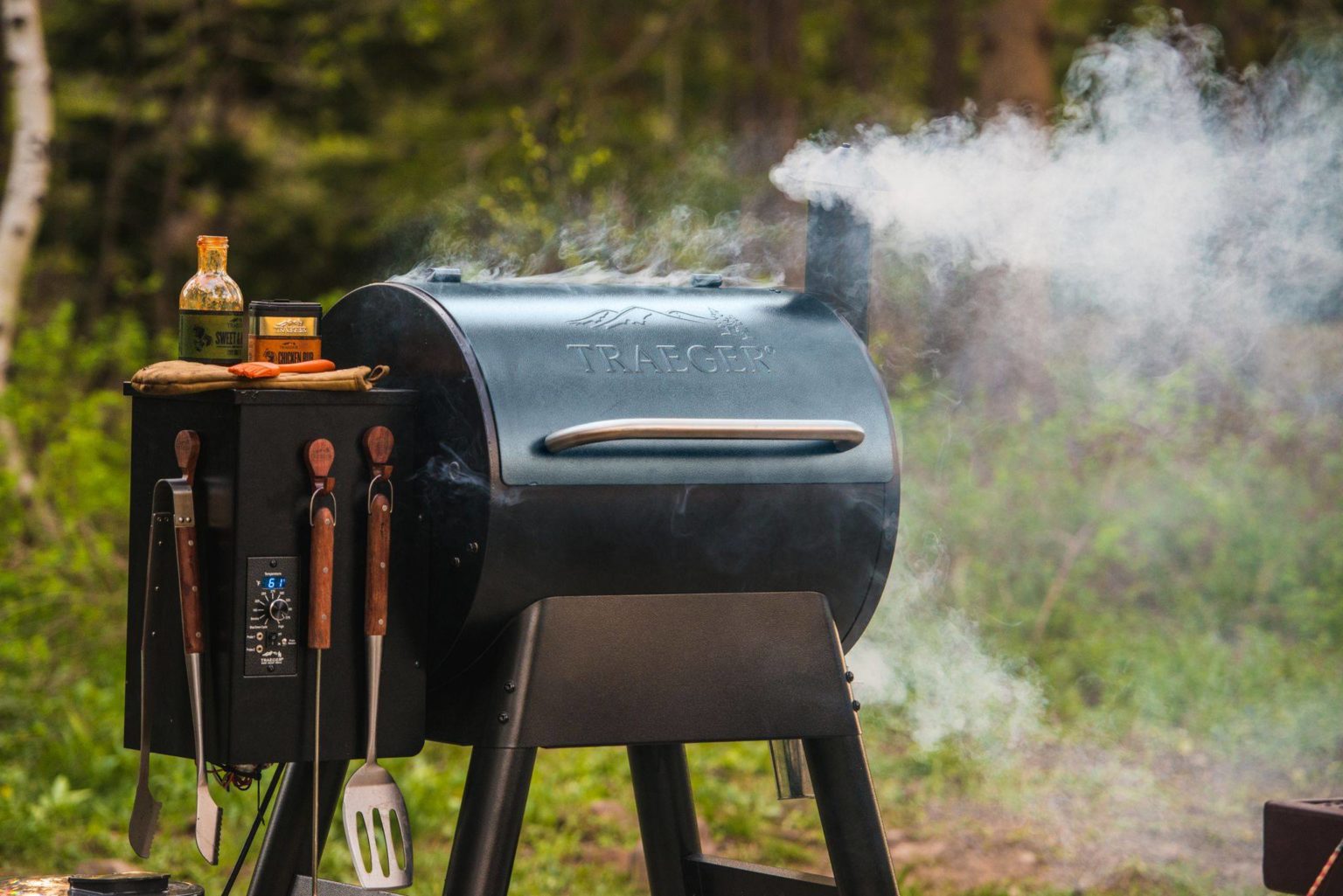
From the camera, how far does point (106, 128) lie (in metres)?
10.5

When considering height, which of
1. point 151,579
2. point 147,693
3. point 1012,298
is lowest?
point 1012,298

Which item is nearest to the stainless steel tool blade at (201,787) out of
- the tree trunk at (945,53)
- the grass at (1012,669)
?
the grass at (1012,669)

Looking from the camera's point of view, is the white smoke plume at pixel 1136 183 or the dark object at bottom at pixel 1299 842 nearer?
the dark object at bottom at pixel 1299 842

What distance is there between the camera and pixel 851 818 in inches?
110

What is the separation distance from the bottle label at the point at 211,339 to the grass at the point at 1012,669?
1.64 metres

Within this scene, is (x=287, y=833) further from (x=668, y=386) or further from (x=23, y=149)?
(x=23, y=149)

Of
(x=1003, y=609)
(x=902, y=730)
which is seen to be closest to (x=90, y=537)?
(x=902, y=730)

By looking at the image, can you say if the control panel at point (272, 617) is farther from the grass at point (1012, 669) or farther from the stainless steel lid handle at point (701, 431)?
the grass at point (1012, 669)

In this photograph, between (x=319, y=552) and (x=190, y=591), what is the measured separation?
0.20 m

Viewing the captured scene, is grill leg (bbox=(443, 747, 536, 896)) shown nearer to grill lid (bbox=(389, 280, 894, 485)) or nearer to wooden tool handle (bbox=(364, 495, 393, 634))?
wooden tool handle (bbox=(364, 495, 393, 634))

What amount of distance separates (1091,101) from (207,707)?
2.83 metres

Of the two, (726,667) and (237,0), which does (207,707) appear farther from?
(237,0)

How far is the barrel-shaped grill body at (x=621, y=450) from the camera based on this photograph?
8.50 ft

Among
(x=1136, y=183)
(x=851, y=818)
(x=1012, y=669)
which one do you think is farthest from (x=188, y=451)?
(x=1012, y=669)
